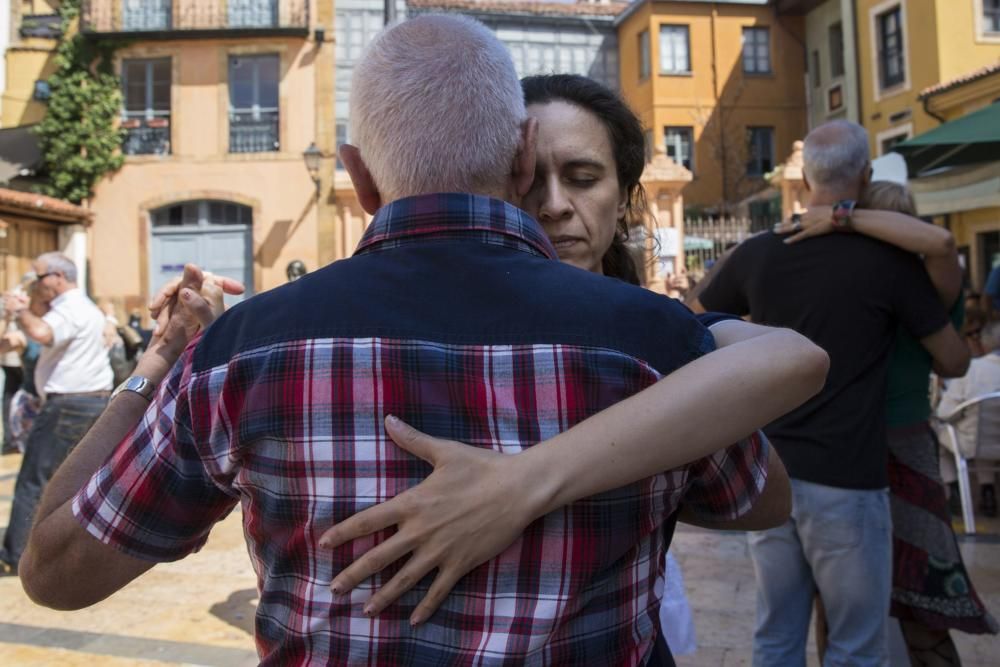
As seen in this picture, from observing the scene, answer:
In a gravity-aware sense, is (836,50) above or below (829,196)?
above

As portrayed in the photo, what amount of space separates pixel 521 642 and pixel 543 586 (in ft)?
0.23

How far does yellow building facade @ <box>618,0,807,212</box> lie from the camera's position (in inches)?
1073

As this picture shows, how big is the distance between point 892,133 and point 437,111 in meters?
22.1

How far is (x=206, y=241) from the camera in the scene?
68.2 feet

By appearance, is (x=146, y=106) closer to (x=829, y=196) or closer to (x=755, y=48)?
(x=755, y=48)

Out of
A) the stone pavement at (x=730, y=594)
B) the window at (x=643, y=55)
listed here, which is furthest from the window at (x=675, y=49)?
the stone pavement at (x=730, y=594)

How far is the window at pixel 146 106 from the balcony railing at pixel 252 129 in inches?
63.7

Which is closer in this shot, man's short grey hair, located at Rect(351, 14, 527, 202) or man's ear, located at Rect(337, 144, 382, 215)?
man's short grey hair, located at Rect(351, 14, 527, 202)

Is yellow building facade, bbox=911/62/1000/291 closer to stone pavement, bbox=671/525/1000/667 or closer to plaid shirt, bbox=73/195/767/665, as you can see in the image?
stone pavement, bbox=671/525/1000/667

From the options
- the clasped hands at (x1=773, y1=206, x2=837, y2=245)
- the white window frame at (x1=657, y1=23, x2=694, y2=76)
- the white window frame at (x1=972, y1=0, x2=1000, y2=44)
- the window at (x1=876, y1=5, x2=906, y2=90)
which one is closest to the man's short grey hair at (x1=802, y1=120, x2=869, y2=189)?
the clasped hands at (x1=773, y1=206, x2=837, y2=245)

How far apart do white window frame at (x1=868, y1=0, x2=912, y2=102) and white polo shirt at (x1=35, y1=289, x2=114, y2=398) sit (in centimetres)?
1969

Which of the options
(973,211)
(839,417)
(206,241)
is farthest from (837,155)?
(206,241)

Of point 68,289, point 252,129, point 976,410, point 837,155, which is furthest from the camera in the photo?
point 252,129

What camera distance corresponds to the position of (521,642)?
1.07 meters
